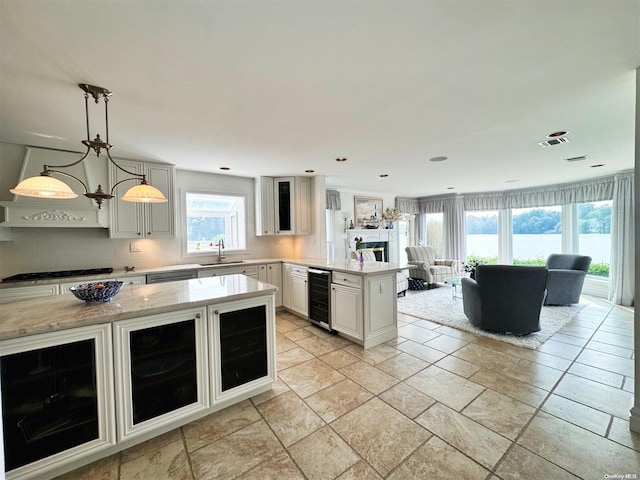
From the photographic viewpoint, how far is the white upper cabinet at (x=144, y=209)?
3.48 meters

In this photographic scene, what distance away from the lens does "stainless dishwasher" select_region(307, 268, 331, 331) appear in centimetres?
354

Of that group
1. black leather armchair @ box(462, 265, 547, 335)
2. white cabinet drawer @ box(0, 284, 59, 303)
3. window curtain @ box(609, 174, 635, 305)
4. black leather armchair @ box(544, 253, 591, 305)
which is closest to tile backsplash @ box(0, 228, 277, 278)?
white cabinet drawer @ box(0, 284, 59, 303)

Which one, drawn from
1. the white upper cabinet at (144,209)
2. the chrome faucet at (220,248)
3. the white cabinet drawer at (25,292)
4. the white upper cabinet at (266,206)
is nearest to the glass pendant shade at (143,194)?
the white cabinet drawer at (25,292)

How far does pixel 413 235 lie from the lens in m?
8.15

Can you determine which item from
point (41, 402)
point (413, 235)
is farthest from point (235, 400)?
point (413, 235)

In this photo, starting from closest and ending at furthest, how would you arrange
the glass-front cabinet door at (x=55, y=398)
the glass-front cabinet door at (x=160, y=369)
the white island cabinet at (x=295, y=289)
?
1. the glass-front cabinet door at (x=55, y=398)
2. the glass-front cabinet door at (x=160, y=369)
3. the white island cabinet at (x=295, y=289)

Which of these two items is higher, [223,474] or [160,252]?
[160,252]

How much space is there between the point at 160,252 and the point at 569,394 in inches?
200

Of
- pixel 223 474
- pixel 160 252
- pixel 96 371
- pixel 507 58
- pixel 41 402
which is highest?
pixel 507 58

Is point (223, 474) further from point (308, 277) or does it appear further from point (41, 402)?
point (308, 277)

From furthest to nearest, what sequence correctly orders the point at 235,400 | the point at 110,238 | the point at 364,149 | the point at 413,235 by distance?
1. the point at 413,235
2. the point at 110,238
3. the point at 364,149
4. the point at 235,400

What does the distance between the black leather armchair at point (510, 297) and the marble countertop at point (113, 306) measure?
2838mm

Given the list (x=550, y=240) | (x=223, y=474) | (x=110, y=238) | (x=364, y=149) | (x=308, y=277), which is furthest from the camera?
(x=550, y=240)

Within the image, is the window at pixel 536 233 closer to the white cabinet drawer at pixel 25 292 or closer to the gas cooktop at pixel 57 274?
the gas cooktop at pixel 57 274
